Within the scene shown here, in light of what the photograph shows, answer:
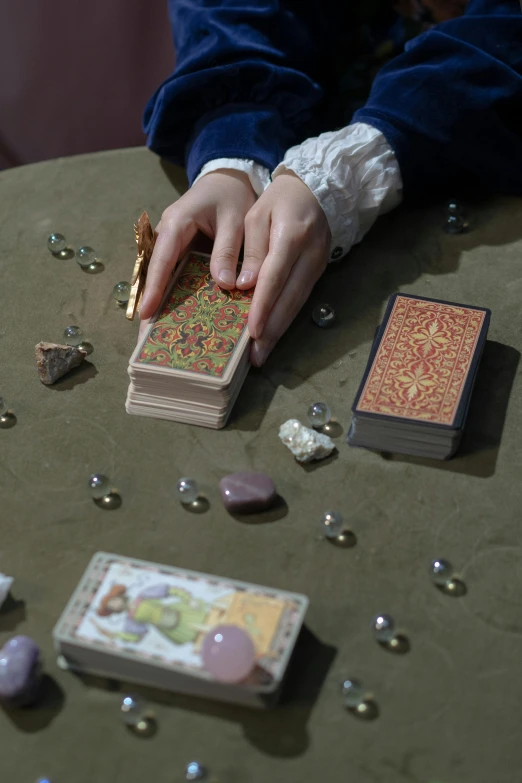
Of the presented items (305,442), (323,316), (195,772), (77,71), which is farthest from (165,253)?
(77,71)

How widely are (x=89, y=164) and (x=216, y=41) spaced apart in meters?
0.33

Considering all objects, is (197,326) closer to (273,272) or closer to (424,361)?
(273,272)

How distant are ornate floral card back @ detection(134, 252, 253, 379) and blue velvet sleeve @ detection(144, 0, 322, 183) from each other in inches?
10.6

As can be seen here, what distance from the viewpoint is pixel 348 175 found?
1391mm

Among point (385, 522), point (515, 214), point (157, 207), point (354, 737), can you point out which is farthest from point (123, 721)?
point (515, 214)

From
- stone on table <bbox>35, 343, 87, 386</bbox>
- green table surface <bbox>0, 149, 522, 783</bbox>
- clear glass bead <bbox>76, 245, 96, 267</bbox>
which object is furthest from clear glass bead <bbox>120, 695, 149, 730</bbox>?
clear glass bead <bbox>76, 245, 96, 267</bbox>

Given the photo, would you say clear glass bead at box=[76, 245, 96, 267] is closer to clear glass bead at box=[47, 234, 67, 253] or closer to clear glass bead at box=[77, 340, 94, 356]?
clear glass bead at box=[47, 234, 67, 253]

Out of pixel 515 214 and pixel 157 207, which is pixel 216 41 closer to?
pixel 157 207

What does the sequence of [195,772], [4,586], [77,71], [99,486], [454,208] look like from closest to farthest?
[195,772] < [4,586] < [99,486] < [454,208] < [77,71]

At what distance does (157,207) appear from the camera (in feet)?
5.09

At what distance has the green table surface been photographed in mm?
878

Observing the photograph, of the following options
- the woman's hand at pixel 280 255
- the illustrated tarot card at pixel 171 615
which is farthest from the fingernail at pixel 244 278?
the illustrated tarot card at pixel 171 615

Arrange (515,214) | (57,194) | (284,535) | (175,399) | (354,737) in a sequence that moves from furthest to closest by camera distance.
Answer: (57,194)
(515,214)
(175,399)
(284,535)
(354,737)

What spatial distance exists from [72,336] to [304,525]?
47cm
